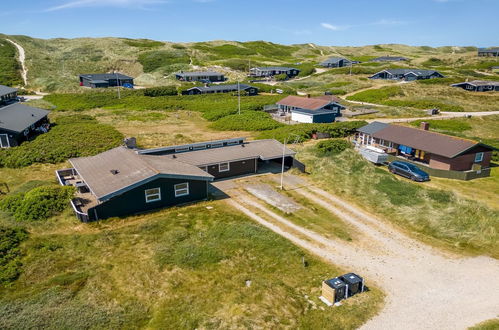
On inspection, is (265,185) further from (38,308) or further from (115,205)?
(38,308)

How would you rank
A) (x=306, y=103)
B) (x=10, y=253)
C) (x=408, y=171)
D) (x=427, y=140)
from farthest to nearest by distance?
(x=306, y=103), (x=427, y=140), (x=408, y=171), (x=10, y=253)

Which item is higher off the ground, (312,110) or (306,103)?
(306,103)

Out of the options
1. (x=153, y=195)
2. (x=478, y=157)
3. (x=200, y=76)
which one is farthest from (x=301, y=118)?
(x=200, y=76)

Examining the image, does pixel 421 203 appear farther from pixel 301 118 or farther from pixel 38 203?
Result: pixel 301 118

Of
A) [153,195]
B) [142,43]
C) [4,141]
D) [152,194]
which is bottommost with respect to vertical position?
[153,195]

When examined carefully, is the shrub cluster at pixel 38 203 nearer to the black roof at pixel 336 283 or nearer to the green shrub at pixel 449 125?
the black roof at pixel 336 283

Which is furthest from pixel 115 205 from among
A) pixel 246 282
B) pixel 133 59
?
pixel 133 59

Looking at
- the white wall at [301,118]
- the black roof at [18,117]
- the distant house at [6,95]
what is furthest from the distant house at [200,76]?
the black roof at [18,117]
